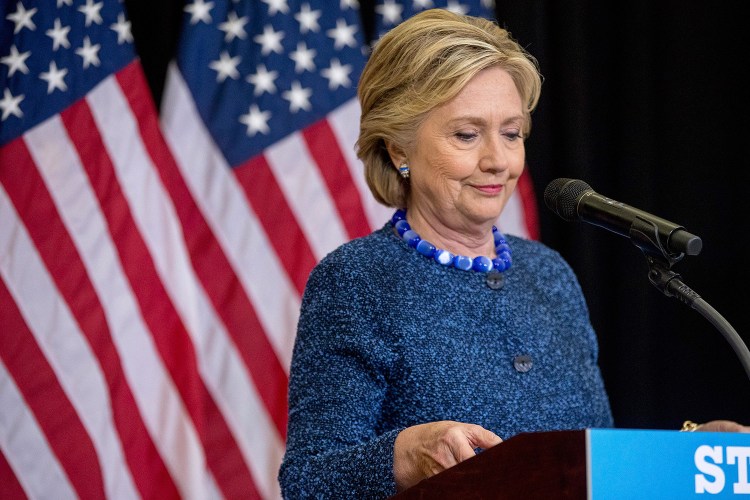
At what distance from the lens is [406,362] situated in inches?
62.0

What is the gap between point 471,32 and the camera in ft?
5.57

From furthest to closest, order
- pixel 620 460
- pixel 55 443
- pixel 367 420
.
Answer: pixel 55 443, pixel 367 420, pixel 620 460

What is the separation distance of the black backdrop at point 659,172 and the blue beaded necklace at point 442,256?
1.12m

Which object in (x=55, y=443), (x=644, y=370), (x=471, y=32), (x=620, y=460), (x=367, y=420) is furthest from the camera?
(x=644, y=370)

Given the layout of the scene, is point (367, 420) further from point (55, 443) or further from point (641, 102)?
point (641, 102)

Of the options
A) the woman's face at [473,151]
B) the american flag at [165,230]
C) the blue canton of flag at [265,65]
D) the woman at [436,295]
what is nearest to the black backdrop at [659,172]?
the blue canton of flag at [265,65]

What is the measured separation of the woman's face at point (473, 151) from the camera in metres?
1.67

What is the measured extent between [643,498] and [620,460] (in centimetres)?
4

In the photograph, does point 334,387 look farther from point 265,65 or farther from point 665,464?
point 265,65

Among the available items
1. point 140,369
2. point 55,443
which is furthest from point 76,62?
point 55,443

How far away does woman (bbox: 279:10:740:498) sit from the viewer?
1554 mm

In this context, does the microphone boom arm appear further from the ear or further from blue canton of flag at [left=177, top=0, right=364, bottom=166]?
blue canton of flag at [left=177, top=0, right=364, bottom=166]

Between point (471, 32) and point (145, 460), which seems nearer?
point (471, 32)

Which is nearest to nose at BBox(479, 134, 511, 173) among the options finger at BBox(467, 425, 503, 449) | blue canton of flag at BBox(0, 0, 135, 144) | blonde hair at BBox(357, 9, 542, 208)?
blonde hair at BBox(357, 9, 542, 208)
